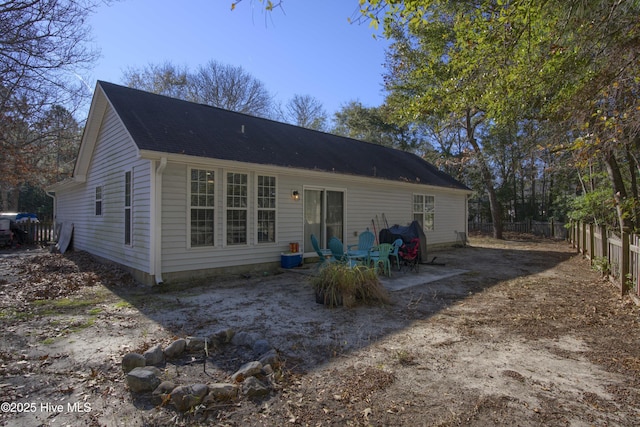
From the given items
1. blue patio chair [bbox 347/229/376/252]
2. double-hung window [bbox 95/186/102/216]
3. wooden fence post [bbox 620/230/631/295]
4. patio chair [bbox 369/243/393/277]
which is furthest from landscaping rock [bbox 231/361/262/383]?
double-hung window [bbox 95/186/102/216]

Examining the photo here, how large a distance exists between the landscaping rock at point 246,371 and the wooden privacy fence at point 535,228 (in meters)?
21.9

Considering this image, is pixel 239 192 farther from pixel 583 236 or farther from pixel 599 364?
pixel 583 236

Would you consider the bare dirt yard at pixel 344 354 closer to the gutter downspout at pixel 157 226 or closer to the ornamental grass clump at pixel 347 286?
the ornamental grass clump at pixel 347 286

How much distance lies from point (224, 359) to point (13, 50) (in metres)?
8.04

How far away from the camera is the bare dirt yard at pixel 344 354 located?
8.36 ft

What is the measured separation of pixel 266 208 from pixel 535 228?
20685mm

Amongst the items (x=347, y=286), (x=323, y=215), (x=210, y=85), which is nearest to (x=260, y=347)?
(x=347, y=286)

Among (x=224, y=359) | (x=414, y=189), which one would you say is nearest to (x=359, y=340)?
(x=224, y=359)

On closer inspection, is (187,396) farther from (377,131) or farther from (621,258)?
(377,131)

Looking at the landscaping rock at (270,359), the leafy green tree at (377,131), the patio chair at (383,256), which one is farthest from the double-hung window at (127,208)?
the leafy green tree at (377,131)

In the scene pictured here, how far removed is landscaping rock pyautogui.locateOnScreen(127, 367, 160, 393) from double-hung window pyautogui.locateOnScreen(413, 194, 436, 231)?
38.4 ft

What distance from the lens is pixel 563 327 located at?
450cm

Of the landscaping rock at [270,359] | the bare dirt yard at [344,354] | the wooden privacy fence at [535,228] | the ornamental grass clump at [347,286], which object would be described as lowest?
the bare dirt yard at [344,354]

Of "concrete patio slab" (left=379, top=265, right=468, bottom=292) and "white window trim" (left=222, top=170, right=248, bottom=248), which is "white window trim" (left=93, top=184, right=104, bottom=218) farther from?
"concrete patio slab" (left=379, top=265, right=468, bottom=292)
